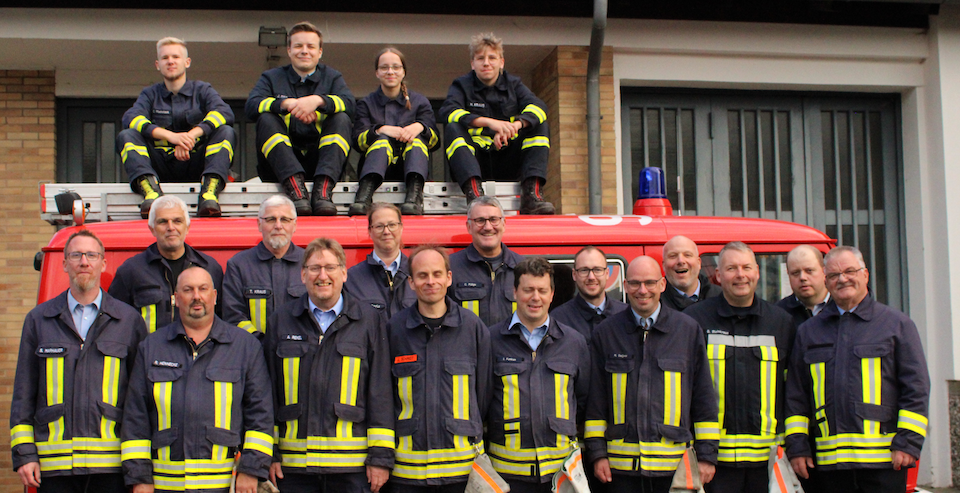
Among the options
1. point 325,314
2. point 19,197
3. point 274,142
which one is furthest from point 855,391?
point 19,197

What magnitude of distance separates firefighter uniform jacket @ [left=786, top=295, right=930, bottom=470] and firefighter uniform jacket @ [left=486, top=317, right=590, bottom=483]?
3.62 ft

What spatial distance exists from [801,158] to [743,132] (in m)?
0.68

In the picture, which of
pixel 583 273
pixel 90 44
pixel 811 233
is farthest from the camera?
pixel 90 44

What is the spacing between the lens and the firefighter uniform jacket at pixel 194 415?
12.2ft

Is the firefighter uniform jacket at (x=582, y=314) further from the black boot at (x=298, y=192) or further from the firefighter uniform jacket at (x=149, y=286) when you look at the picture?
the firefighter uniform jacket at (x=149, y=286)

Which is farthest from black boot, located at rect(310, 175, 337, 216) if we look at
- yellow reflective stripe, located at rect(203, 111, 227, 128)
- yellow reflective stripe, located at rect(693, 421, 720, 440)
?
yellow reflective stripe, located at rect(693, 421, 720, 440)

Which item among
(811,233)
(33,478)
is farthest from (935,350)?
(33,478)

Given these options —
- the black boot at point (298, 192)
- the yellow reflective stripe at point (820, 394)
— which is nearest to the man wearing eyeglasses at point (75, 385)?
the black boot at point (298, 192)

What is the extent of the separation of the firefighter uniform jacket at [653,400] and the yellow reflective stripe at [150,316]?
89.7 inches

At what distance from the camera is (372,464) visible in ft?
12.4

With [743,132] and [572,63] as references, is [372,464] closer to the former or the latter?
[572,63]

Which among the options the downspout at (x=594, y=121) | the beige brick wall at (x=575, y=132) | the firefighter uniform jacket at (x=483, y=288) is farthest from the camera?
the beige brick wall at (x=575, y=132)

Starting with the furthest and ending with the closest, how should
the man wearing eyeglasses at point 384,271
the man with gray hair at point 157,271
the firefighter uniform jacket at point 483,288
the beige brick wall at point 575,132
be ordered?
1. the beige brick wall at point 575,132
2. the firefighter uniform jacket at point 483,288
3. the man wearing eyeglasses at point 384,271
4. the man with gray hair at point 157,271

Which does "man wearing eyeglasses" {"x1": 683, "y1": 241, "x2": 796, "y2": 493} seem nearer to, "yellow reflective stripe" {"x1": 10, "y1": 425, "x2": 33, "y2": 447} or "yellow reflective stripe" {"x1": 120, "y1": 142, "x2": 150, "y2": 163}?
"yellow reflective stripe" {"x1": 10, "y1": 425, "x2": 33, "y2": 447}
